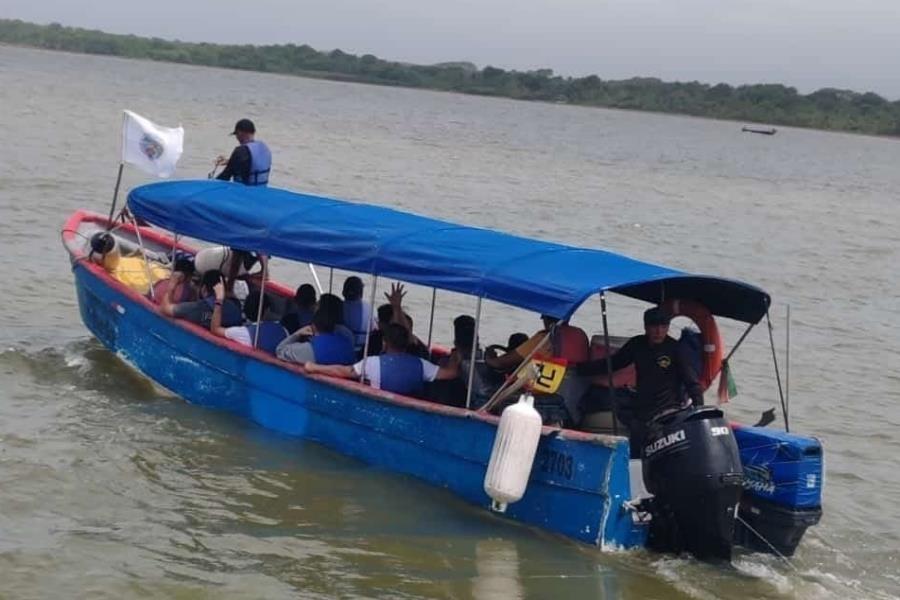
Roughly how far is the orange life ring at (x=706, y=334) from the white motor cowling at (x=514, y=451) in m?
1.79

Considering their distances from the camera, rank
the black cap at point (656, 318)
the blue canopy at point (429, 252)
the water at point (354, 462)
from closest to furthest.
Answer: the water at point (354, 462), the blue canopy at point (429, 252), the black cap at point (656, 318)

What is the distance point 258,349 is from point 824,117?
367ft

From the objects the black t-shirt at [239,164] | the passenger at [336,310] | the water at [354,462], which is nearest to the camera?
the water at [354,462]

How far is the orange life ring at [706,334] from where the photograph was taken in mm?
9797

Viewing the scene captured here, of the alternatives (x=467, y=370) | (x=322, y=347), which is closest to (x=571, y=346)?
(x=467, y=370)

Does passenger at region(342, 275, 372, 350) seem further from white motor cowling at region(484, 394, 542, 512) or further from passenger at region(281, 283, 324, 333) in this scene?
white motor cowling at region(484, 394, 542, 512)

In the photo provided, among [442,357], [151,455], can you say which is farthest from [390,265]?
[151,455]

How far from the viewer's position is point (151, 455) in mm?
10305

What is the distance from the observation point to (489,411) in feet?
30.0

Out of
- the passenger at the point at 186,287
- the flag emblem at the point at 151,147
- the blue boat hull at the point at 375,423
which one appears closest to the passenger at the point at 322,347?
the blue boat hull at the point at 375,423

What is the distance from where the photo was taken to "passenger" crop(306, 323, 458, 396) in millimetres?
9961

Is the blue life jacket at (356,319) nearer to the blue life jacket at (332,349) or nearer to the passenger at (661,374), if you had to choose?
the blue life jacket at (332,349)

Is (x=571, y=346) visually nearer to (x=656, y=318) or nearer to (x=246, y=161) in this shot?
(x=656, y=318)

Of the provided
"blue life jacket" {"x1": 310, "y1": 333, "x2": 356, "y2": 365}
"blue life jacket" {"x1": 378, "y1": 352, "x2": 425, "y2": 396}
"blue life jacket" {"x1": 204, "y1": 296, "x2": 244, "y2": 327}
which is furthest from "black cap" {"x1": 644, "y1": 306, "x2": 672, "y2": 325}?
"blue life jacket" {"x1": 204, "y1": 296, "x2": 244, "y2": 327}
